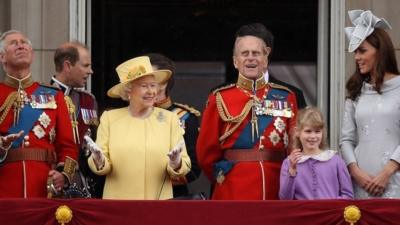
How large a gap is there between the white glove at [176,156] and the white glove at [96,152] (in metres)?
0.41

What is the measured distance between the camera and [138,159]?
8852mm

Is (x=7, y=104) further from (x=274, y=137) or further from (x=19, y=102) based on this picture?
(x=274, y=137)

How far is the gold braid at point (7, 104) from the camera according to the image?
9.12m

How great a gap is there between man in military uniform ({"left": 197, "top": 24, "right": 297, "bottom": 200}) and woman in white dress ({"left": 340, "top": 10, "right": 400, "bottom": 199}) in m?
0.40

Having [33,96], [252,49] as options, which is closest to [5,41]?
[33,96]

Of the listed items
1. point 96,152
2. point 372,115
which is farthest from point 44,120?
point 372,115

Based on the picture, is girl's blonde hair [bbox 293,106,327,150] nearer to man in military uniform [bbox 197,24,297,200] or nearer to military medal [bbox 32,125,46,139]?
man in military uniform [bbox 197,24,297,200]

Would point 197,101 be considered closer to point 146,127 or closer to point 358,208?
point 146,127

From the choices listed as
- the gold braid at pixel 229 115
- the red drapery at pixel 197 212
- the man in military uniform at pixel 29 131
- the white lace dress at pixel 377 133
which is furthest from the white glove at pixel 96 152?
the white lace dress at pixel 377 133

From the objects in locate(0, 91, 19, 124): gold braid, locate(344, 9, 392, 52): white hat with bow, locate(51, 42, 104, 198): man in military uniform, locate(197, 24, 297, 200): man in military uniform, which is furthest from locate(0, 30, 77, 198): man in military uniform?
locate(344, 9, 392, 52): white hat with bow

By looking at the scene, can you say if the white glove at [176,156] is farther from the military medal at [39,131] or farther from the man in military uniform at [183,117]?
the military medal at [39,131]

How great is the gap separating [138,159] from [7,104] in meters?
0.94

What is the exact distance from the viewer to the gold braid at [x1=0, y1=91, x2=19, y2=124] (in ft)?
29.9

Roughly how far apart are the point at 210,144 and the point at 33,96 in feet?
3.81
